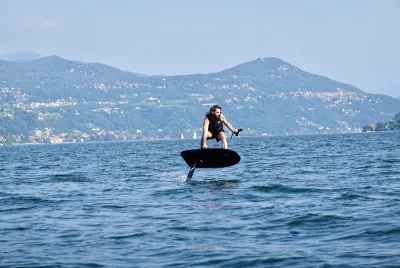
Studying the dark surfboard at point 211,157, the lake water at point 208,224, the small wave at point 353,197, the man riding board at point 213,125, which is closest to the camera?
the lake water at point 208,224

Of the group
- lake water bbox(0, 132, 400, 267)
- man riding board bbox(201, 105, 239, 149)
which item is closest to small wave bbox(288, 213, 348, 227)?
lake water bbox(0, 132, 400, 267)

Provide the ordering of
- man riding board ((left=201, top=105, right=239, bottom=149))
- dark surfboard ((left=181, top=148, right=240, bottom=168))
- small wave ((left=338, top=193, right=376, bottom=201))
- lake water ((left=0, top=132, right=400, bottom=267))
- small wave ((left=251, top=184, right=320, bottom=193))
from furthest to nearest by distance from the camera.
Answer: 1. dark surfboard ((left=181, top=148, right=240, bottom=168))
2. man riding board ((left=201, top=105, right=239, bottom=149))
3. small wave ((left=251, top=184, right=320, bottom=193))
4. small wave ((left=338, top=193, right=376, bottom=201))
5. lake water ((left=0, top=132, right=400, bottom=267))

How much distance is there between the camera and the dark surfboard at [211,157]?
89.5 ft

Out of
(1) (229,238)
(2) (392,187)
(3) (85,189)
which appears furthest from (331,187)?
(1) (229,238)

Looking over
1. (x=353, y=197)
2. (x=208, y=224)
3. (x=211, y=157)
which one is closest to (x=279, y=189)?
(x=353, y=197)

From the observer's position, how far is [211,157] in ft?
90.5

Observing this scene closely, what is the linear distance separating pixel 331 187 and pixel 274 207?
18.3 feet

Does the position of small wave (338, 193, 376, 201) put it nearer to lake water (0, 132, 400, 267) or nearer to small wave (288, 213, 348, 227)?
lake water (0, 132, 400, 267)

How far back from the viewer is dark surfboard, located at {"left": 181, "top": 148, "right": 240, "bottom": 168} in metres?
27.3

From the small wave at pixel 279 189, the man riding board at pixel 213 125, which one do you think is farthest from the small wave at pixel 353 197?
the man riding board at pixel 213 125

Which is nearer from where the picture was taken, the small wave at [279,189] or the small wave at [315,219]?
the small wave at [315,219]

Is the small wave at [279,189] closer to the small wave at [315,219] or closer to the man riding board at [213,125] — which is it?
the man riding board at [213,125]

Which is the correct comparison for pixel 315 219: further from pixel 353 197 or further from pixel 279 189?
pixel 279 189

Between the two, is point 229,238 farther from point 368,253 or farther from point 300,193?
point 300,193
